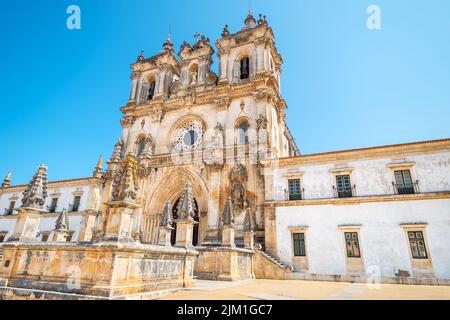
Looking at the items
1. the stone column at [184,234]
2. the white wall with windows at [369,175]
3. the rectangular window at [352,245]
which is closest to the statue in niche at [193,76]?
the white wall with windows at [369,175]

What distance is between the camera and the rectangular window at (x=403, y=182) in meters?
16.3

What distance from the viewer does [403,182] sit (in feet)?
54.2

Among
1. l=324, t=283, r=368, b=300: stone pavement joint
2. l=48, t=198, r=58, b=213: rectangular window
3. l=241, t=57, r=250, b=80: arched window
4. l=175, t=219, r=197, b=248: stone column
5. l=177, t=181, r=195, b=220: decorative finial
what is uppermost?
l=241, t=57, r=250, b=80: arched window

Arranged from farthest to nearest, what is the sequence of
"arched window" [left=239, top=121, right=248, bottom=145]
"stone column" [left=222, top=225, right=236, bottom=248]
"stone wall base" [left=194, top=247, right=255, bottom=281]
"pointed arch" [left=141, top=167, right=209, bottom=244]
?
"arched window" [left=239, top=121, right=248, bottom=145] → "pointed arch" [left=141, top=167, right=209, bottom=244] → "stone column" [left=222, top=225, right=236, bottom=248] → "stone wall base" [left=194, top=247, right=255, bottom=281]

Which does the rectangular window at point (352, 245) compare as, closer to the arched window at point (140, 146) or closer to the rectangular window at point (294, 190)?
the rectangular window at point (294, 190)

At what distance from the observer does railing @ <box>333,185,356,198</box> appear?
17.4 meters

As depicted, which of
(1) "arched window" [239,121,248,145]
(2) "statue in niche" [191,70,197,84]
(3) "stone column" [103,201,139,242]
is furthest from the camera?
(2) "statue in niche" [191,70,197,84]

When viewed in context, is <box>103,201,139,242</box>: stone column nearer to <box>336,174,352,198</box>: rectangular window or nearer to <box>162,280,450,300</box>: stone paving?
<box>162,280,450,300</box>: stone paving

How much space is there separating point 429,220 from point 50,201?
33.9 m

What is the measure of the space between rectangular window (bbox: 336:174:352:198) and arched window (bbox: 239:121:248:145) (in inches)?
308

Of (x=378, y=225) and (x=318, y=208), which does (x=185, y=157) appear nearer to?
(x=318, y=208)

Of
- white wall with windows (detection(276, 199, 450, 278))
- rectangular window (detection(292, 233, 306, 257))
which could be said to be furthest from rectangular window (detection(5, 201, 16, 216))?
rectangular window (detection(292, 233, 306, 257))
